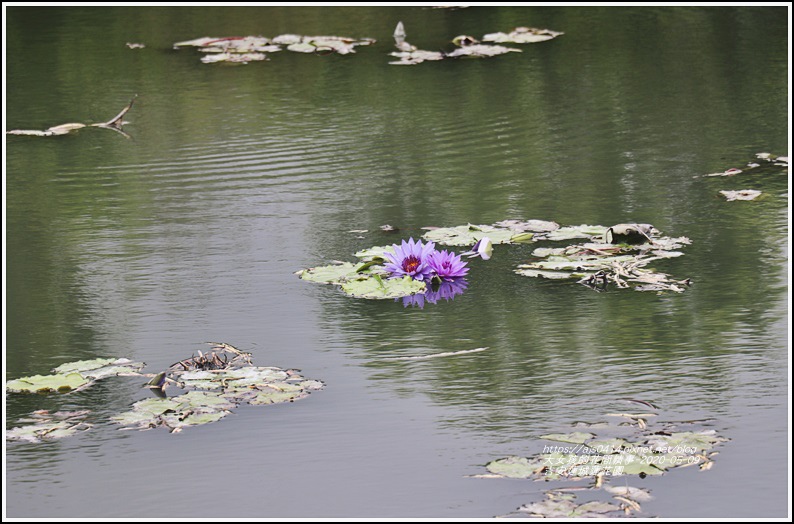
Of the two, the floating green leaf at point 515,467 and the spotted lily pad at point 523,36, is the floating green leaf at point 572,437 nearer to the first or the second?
the floating green leaf at point 515,467

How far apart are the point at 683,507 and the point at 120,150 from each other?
336 centimetres

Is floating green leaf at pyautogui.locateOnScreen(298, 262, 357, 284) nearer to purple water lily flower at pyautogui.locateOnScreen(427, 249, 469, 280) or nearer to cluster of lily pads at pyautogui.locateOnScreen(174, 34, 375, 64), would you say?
purple water lily flower at pyautogui.locateOnScreen(427, 249, 469, 280)

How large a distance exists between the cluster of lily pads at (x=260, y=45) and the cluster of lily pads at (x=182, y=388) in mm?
4208

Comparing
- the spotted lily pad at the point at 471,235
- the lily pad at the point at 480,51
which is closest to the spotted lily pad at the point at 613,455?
the spotted lily pad at the point at 471,235

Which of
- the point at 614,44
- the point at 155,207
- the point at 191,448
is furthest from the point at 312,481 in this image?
the point at 614,44

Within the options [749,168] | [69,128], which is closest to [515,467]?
[749,168]

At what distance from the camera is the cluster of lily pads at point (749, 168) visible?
3.95 meters

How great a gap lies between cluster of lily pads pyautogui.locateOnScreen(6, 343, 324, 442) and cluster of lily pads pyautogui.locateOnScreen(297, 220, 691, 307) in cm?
55

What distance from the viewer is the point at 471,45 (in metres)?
6.83

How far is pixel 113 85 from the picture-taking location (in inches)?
244

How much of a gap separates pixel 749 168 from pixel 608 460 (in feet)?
7.59

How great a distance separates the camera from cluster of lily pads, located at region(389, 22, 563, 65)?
21.5 feet

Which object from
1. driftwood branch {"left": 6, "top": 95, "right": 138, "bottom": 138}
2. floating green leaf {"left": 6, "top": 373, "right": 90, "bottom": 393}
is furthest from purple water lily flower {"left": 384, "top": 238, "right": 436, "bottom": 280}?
driftwood branch {"left": 6, "top": 95, "right": 138, "bottom": 138}

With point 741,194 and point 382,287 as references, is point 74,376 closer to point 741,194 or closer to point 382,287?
point 382,287
